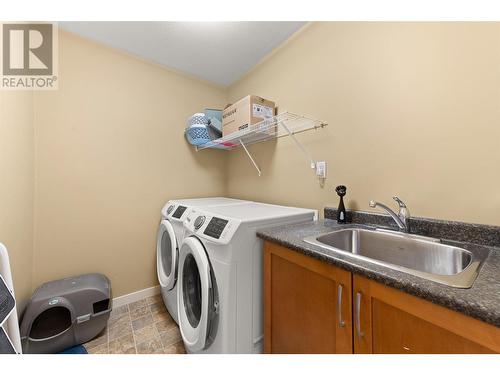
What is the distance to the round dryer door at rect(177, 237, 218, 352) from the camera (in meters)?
1.10

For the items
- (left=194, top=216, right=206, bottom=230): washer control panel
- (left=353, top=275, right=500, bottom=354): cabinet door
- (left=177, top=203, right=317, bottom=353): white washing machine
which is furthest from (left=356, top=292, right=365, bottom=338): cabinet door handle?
(left=194, top=216, right=206, bottom=230): washer control panel

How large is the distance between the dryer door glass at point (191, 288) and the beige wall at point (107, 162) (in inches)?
39.0

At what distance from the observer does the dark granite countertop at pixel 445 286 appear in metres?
0.48

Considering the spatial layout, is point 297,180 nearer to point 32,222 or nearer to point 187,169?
point 187,169

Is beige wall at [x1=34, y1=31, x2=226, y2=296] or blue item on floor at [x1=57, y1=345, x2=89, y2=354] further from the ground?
beige wall at [x1=34, y1=31, x2=226, y2=296]

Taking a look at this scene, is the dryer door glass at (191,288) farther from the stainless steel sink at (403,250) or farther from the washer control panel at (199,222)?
the stainless steel sink at (403,250)

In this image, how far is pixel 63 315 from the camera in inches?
56.9

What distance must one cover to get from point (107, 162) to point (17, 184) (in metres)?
0.66

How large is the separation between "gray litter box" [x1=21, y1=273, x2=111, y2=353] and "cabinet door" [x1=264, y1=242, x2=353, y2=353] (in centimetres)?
132

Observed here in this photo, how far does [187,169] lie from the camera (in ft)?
7.93

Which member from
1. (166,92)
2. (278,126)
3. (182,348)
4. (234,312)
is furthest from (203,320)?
(166,92)

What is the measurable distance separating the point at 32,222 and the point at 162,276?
1.12 m

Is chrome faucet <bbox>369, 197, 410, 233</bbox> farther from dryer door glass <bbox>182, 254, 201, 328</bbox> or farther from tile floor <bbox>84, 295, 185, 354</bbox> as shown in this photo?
tile floor <bbox>84, 295, 185, 354</bbox>

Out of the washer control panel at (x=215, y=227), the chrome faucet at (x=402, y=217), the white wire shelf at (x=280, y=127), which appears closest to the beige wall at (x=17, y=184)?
the washer control panel at (x=215, y=227)
